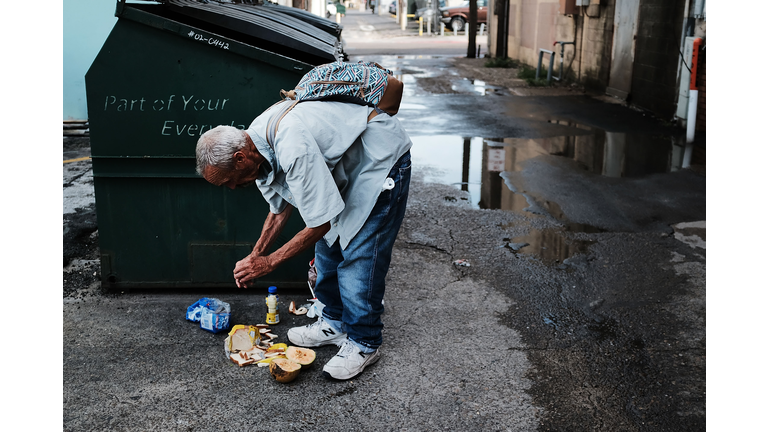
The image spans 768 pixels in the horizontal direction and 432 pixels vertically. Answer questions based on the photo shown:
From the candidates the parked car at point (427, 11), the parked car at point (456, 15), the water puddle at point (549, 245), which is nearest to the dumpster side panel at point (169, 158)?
the water puddle at point (549, 245)

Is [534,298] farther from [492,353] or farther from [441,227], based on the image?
[441,227]

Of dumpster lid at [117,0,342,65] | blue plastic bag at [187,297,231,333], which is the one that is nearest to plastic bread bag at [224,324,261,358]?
blue plastic bag at [187,297,231,333]

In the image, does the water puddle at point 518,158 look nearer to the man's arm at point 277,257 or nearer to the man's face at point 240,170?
the man's arm at point 277,257

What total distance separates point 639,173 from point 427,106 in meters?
5.36

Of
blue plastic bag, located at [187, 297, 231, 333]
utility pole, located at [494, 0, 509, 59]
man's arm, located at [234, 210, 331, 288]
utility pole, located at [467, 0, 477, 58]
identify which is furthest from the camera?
utility pole, located at [467, 0, 477, 58]

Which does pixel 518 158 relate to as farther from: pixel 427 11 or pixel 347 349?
pixel 427 11

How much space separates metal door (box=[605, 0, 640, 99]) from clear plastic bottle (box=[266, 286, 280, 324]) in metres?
9.59

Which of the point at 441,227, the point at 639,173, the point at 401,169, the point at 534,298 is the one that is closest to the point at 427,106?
the point at 639,173

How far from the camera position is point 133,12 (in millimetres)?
3725

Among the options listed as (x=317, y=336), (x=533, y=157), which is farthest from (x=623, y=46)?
(x=317, y=336)

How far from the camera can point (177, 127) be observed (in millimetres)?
3959

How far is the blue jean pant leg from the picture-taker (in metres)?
3.21

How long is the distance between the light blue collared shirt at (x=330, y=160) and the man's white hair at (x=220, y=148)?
10cm

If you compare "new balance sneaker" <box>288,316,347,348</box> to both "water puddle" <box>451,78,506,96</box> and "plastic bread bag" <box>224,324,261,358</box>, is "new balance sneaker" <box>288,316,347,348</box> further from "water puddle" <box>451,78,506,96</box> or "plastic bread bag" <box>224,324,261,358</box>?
"water puddle" <box>451,78,506,96</box>
